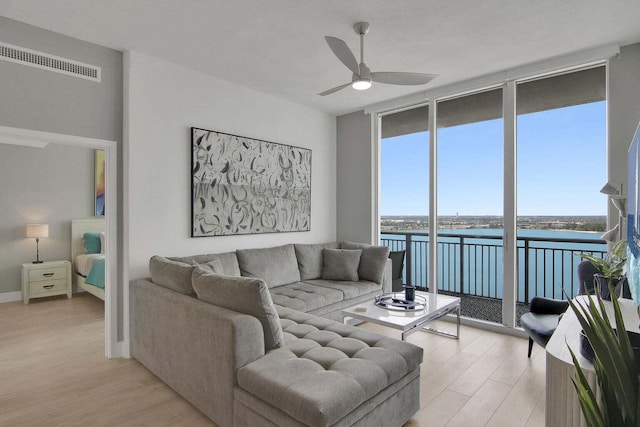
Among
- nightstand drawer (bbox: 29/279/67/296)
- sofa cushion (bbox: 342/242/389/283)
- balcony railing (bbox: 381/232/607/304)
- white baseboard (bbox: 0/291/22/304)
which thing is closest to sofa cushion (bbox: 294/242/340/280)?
sofa cushion (bbox: 342/242/389/283)

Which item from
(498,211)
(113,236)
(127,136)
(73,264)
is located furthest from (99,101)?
(498,211)

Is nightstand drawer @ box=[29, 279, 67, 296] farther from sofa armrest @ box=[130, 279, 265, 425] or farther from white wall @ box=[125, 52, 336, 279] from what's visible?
sofa armrest @ box=[130, 279, 265, 425]

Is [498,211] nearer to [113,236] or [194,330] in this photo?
[194,330]

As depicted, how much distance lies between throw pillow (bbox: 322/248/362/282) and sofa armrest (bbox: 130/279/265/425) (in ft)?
6.74

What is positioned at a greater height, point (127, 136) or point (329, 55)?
point (329, 55)

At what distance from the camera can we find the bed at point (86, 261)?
4.63m

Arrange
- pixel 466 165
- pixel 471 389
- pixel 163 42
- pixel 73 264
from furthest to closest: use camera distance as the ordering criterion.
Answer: pixel 73 264 → pixel 466 165 → pixel 163 42 → pixel 471 389

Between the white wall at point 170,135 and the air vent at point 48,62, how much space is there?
0.91 feet

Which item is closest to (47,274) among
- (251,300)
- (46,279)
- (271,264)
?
(46,279)

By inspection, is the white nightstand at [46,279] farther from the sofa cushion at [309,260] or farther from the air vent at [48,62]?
the sofa cushion at [309,260]

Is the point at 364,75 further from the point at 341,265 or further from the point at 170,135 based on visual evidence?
the point at 341,265

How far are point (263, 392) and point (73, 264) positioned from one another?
5.09 metres

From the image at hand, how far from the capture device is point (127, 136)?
3053 mm

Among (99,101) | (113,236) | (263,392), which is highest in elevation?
(99,101)
